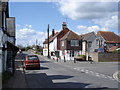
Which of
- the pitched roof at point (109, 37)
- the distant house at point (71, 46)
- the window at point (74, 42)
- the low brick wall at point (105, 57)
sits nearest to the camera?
the low brick wall at point (105, 57)

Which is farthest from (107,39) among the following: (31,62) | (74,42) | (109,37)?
(31,62)

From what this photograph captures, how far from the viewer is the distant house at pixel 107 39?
2285 inches

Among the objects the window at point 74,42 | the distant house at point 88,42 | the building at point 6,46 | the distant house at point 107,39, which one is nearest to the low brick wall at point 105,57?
the window at point 74,42

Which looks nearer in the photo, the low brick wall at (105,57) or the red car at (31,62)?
the red car at (31,62)

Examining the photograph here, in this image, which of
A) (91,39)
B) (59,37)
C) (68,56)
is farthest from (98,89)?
(59,37)

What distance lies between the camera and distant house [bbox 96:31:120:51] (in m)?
58.0

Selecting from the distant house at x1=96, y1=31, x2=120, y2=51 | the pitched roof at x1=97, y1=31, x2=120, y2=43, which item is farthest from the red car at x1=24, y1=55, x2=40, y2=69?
the pitched roof at x1=97, y1=31, x2=120, y2=43

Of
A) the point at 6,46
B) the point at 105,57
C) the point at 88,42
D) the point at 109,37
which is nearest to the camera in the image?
the point at 6,46

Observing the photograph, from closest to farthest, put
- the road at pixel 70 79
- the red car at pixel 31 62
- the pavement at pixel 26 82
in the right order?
1. the pavement at pixel 26 82
2. the road at pixel 70 79
3. the red car at pixel 31 62

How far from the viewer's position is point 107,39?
199 feet

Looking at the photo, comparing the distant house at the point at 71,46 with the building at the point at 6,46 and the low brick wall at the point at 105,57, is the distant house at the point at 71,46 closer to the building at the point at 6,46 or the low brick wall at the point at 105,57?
the low brick wall at the point at 105,57

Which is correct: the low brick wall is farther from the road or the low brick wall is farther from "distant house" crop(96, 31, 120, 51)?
the road

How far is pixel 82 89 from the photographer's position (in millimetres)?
11594

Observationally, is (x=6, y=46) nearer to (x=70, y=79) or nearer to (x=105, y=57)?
(x=70, y=79)
